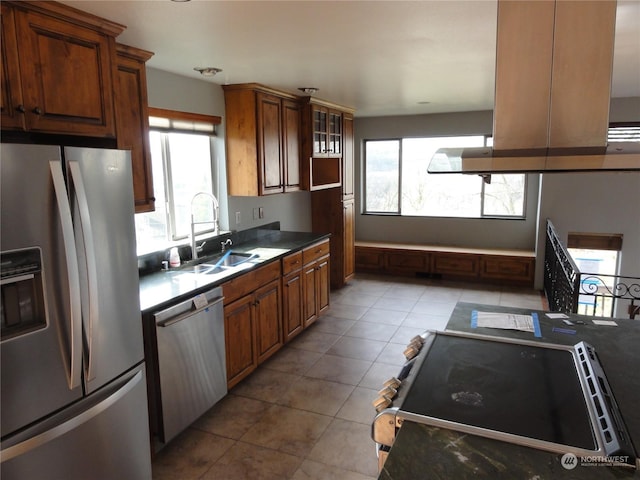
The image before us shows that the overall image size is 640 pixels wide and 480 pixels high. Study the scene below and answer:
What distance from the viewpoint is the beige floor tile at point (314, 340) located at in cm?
420

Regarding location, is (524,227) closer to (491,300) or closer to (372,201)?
(491,300)

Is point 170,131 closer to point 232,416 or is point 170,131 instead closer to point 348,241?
point 232,416

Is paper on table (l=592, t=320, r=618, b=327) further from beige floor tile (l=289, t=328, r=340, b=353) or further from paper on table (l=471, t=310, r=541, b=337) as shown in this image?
beige floor tile (l=289, t=328, r=340, b=353)

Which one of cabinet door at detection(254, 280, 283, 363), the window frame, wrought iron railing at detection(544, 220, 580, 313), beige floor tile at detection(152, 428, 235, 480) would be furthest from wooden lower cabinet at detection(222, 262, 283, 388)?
wrought iron railing at detection(544, 220, 580, 313)

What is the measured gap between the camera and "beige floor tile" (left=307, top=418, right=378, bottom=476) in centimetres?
257

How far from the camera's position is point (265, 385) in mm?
3506

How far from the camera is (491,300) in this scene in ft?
18.4

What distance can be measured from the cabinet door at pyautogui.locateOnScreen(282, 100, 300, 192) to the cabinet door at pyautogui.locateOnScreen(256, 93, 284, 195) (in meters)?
0.09

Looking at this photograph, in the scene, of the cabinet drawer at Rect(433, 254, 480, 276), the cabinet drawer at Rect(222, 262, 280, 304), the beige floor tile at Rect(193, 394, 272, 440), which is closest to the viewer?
the beige floor tile at Rect(193, 394, 272, 440)

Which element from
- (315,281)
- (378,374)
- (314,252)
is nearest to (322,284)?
(315,281)

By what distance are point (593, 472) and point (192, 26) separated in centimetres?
244

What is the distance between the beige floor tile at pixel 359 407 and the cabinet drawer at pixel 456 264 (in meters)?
3.49

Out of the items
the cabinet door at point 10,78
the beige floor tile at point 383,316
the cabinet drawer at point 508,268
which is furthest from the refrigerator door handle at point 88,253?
the cabinet drawer at point 508,268

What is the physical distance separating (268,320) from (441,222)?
3990 millimetres
